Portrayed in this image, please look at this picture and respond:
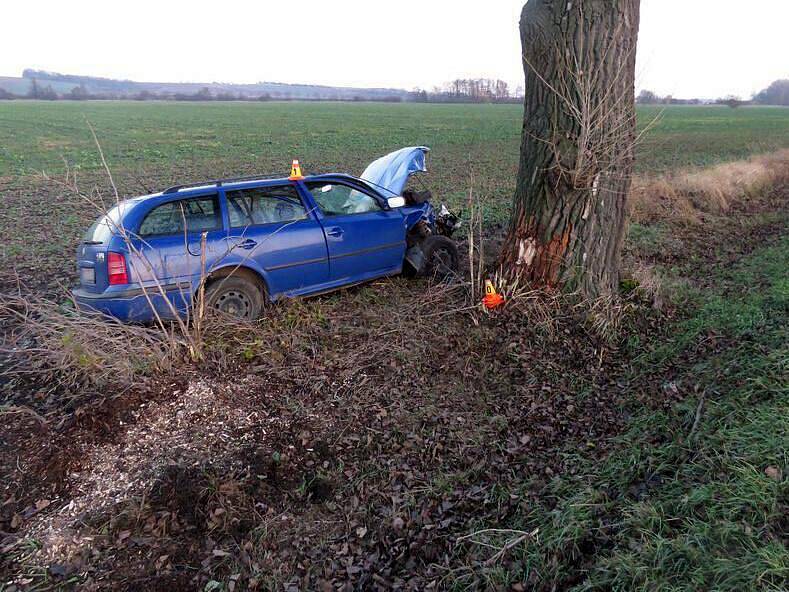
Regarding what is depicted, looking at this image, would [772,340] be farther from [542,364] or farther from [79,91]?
[79,91]

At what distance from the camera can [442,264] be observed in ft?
22.8

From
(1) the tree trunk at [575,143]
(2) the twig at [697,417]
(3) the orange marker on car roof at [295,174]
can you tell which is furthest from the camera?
(3) the orange marker on car roof at [295,174]

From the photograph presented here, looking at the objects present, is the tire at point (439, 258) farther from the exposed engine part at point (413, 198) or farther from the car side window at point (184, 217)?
the car side window at point (184, 217)

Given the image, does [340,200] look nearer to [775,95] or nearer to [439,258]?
[439,258]

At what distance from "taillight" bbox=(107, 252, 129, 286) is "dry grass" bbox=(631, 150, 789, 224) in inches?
351

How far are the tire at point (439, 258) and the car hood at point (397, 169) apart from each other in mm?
923

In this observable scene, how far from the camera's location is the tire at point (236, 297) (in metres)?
5.37

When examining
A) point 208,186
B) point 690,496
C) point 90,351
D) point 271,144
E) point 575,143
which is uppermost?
point 271,144

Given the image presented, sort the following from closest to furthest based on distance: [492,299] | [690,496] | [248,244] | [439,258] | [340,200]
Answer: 1. [690,496]
2. [248,244]
3. [492,299]
4. [340,200]
5. [439,258]

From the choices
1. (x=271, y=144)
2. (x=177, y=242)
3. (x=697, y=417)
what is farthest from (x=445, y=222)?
(x=271, y=144)

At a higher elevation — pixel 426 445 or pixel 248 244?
pixel 248 244

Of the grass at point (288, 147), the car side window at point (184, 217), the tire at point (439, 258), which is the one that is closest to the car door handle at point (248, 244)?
the car side window at point (184, 217)

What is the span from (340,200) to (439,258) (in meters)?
1.48

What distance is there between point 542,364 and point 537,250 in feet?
4.71
